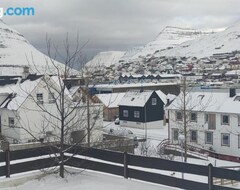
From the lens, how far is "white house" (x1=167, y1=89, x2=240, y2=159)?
33.0 metres

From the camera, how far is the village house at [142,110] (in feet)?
155

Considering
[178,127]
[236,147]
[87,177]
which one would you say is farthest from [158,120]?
[87,177]

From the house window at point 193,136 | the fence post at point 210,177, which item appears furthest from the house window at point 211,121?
the fence post at point 210,177

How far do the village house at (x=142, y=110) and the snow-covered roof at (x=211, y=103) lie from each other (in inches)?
387

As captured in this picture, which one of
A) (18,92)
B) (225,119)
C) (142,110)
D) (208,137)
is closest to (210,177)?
(18,92)

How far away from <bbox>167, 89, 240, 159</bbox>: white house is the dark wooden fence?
2238 centimetres

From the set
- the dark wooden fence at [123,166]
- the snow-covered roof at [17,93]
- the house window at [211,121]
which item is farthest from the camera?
the house window at [211,121]

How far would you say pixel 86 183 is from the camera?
9.66 metres

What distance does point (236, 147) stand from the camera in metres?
32.5

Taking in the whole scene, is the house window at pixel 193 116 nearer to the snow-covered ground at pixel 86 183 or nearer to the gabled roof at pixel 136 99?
the gabled roof at pixel 136 99

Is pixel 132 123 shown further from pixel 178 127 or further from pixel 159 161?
pixel 159 161

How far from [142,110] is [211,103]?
13.4m

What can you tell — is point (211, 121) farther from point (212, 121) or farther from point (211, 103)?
point (211, 103)

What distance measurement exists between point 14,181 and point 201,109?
2733cm
